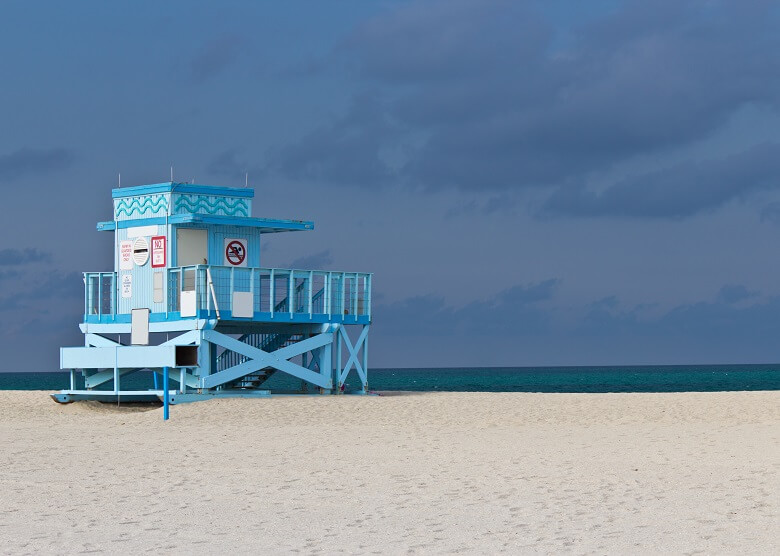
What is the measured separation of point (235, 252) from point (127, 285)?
2.61 meters

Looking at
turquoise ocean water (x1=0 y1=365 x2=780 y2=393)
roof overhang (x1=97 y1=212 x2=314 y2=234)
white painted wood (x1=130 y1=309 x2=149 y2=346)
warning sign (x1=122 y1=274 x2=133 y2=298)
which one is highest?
roof overhang (x1=97 y1=212 x2=314 y2=234)

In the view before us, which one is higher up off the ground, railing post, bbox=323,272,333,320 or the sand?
railing post, bbox=323,272,333,320

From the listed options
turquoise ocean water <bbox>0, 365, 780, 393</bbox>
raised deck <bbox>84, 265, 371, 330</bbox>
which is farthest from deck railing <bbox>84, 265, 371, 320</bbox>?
turquoise ocean water <bbox>0, 365, 780, 393</bbox>

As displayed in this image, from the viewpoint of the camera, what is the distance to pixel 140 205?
91.4 ft

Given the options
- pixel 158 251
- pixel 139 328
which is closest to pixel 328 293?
pixel 158 251

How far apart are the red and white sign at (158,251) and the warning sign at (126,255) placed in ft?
2.49

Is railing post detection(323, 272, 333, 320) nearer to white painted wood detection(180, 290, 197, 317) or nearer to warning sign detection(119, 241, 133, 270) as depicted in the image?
white painted wood detection(180, 290, 197, 317)

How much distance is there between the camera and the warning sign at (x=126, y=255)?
90.7 ft

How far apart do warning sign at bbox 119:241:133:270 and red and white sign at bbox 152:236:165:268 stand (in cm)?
76

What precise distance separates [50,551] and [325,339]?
19021mm

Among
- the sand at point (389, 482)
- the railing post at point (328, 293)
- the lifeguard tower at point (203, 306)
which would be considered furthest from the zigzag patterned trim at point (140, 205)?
the sand at point (389, 482)

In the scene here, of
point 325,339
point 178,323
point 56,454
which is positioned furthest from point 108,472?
point 325,339

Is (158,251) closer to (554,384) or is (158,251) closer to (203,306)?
(203,306)

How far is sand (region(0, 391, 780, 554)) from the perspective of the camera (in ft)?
32.2
